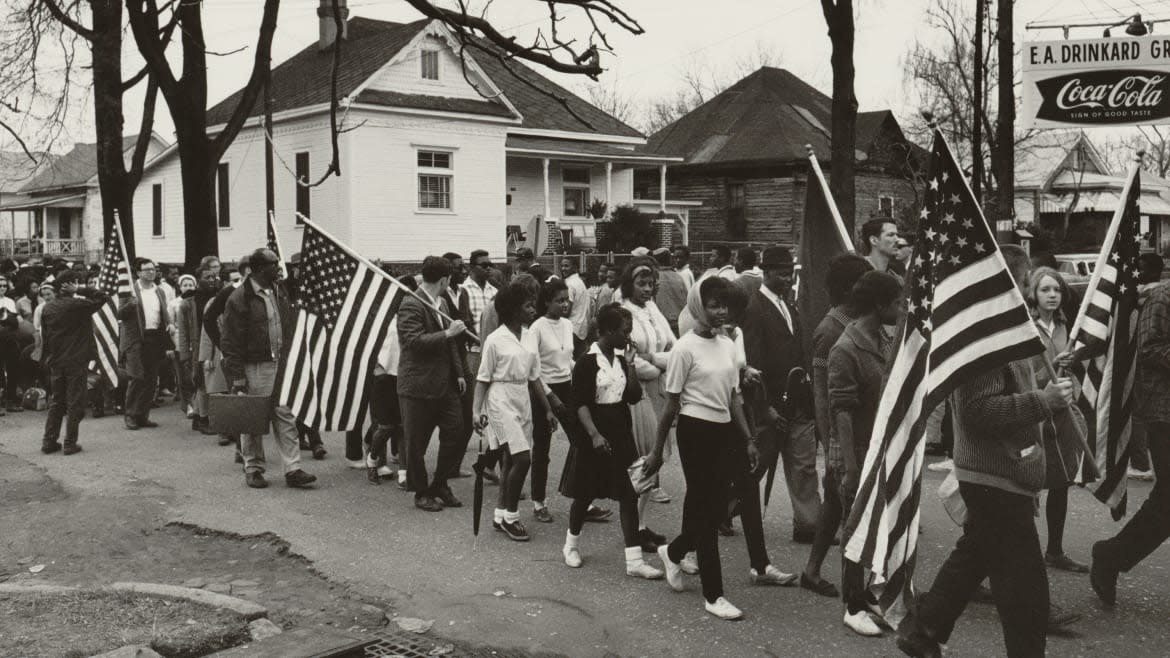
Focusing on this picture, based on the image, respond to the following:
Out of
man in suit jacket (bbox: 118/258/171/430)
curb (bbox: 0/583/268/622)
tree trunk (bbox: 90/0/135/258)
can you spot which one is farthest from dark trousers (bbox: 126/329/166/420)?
curb (bbox: 0/583/268/622)

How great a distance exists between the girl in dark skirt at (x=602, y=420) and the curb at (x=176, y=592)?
198 centimetres

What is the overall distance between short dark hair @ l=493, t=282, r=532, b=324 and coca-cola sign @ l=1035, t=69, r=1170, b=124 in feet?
42.7

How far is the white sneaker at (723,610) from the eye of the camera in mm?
6273

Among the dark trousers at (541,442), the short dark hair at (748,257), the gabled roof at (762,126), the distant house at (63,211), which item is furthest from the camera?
the distant house at (63,211)

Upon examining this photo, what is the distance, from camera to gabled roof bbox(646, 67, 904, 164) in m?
45.2

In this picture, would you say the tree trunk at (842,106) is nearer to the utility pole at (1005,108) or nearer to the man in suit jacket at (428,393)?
the utility pole at (1005,108)

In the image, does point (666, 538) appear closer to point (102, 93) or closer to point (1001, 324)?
point (1001, 324)

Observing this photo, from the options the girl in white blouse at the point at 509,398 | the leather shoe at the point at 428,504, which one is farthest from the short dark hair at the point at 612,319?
the leather shoe at the point at 428,504

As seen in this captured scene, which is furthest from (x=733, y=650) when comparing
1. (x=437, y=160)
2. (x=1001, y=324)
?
(x=437, y=160)

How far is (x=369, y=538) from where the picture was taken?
8.48m

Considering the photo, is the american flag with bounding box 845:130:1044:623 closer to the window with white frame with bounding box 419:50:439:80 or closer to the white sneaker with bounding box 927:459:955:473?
the white sneaker with bounding box 927:459:955:473

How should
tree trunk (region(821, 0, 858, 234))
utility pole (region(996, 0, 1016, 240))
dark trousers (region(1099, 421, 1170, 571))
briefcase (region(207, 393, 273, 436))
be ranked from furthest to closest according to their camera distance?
1. utility pole (region(996, 0, 1016, 240))
2. tree trunk (region(821, 0, 858, 234))
3. briefcase (region(207, 393, 273, 436))
4. dark trousers (region(1099, 421, 1170, 571))

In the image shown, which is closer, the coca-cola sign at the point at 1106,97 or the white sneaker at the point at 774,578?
the white sneaker at the point at 774,578

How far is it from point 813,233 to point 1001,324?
10.7 feet
